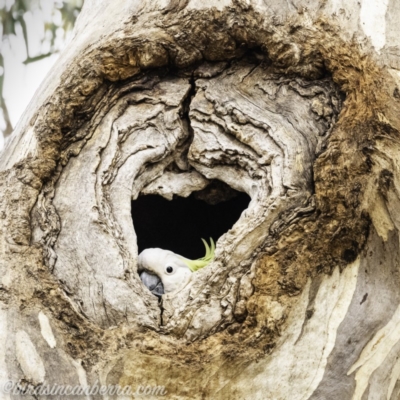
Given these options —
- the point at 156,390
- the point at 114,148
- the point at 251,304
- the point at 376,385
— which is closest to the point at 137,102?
the point at 114,148

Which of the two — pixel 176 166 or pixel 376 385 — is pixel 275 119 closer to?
pixel 176 166

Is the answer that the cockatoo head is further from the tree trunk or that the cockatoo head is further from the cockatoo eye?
the tree trunk

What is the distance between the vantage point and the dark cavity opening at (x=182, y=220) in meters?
2.01

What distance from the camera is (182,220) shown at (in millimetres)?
2088

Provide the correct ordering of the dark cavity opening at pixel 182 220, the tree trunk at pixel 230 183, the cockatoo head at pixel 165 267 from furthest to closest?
the dark cavity opening at pixel 182 220, the cockatoo head at pixel 165 267, the tree trunk at pixel 230 183

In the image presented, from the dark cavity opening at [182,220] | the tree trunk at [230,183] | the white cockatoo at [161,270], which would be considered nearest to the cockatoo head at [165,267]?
the white cockatoo at [161,270]

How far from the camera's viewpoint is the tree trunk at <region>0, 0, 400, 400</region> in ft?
4.25

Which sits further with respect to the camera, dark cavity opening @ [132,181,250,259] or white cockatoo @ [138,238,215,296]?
dark cavity opening @ [132,181,250,259]

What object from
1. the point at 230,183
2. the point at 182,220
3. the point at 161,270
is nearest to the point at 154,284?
the point at 161,270

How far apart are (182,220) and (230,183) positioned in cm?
56

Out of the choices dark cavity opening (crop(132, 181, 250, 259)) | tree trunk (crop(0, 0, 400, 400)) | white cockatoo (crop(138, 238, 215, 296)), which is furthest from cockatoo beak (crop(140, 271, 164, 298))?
dark cavity opening (crop(132, 181, 250, 259))

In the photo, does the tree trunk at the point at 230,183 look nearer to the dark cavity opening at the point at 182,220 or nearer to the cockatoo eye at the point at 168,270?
the cockatoo eye at the point at 168,270

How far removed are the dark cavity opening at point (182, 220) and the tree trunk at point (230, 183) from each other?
0.41 meters

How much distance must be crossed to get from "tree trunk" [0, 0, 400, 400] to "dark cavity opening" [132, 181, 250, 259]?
1.36 ft
